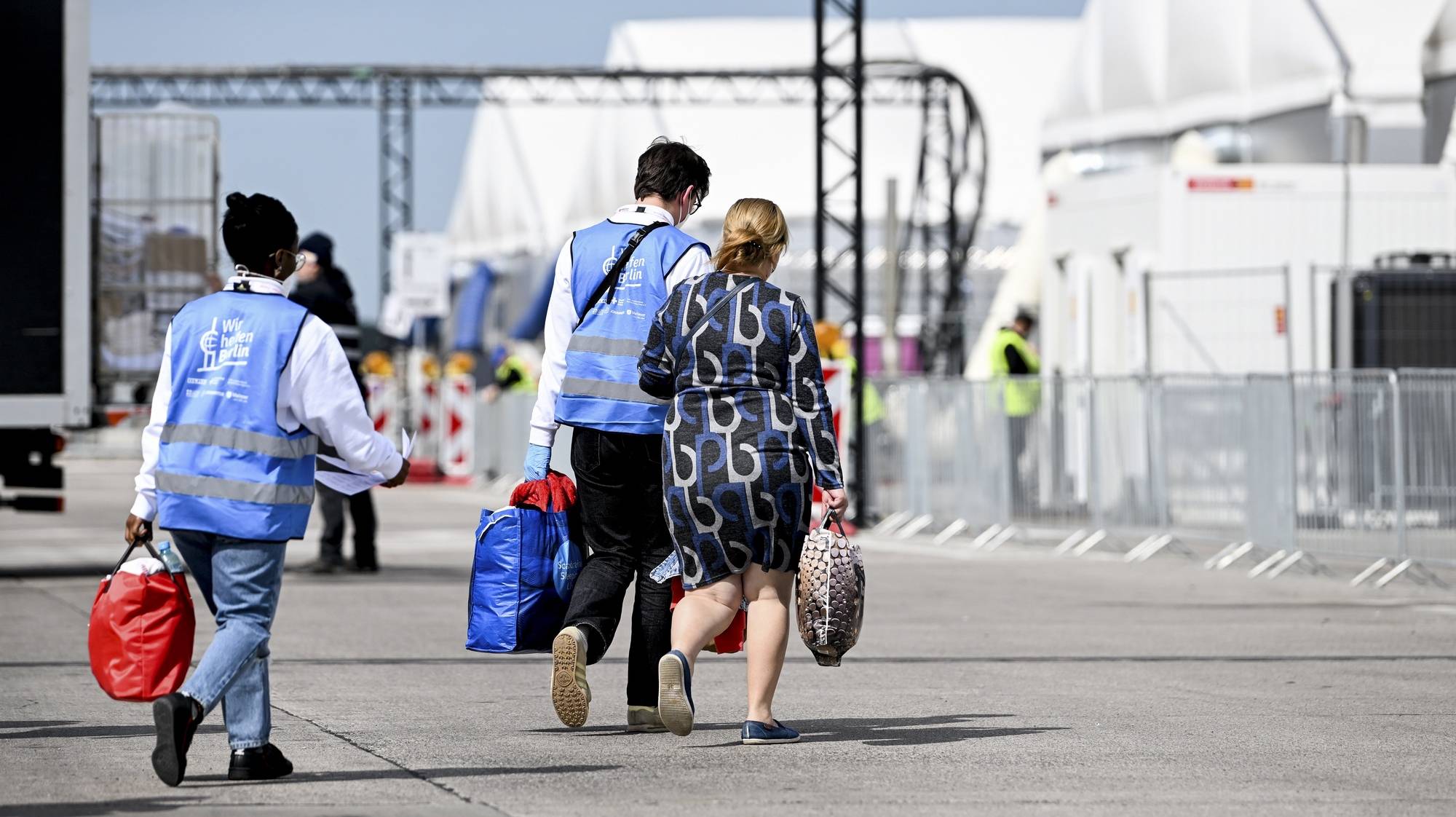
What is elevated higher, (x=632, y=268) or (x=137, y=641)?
(x=632, y=268)

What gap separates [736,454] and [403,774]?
1.33 metres

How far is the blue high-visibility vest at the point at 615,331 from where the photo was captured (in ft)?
24.1

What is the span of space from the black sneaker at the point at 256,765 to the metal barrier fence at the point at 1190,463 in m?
9.80

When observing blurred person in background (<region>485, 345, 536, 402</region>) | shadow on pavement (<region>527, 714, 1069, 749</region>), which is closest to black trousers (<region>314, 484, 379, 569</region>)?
shadow on pavement (<region>527, 714, 1069, 749</region>)

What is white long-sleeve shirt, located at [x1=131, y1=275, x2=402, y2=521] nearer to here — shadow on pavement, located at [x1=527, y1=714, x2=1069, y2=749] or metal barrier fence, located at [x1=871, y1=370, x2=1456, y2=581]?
shadow on pavement, located at [x1=527, y1=714, x2=1069, y2=749]

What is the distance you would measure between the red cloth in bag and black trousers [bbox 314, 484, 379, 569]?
7.53 m

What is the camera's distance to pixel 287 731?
302 inches

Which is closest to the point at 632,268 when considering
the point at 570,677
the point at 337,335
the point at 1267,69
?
the point at 570,677

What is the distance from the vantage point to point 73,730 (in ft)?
25.5

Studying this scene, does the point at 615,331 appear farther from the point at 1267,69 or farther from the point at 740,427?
the point at 1267,69

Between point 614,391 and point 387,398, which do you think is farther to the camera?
point 387,398

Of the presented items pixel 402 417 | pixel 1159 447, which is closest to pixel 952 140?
pixel 402 417

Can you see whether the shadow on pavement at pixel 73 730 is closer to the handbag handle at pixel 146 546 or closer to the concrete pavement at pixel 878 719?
the concrete pavement at pixel 878 719

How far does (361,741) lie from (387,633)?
398 cm
